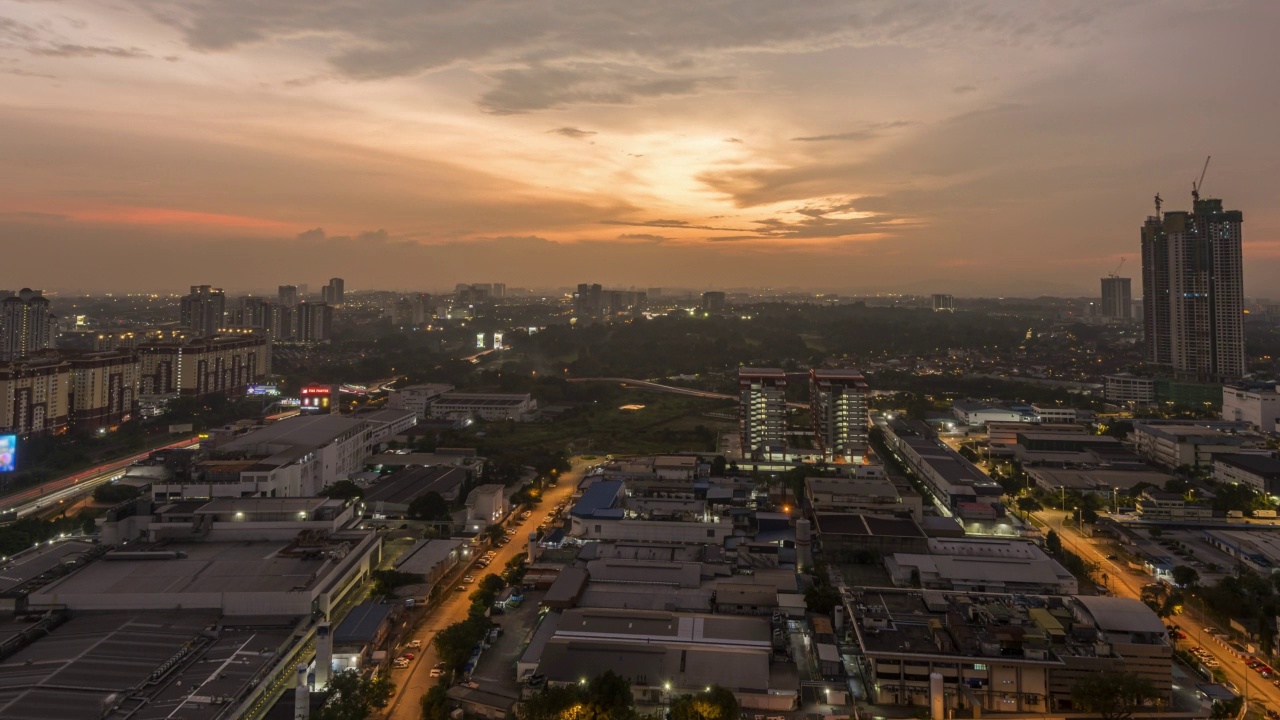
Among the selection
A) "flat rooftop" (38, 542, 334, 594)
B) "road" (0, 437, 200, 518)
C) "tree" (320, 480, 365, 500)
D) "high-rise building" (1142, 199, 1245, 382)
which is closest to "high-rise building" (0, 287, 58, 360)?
"road" (0, 437, 200, 518)

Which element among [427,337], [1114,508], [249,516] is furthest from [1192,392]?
[427,337]

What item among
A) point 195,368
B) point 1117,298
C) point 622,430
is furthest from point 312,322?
point 1117,298

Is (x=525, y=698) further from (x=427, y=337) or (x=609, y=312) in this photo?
(x=609, y=312)

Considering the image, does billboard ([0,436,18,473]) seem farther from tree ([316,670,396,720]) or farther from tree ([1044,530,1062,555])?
tree ([1044,530,1062,555])

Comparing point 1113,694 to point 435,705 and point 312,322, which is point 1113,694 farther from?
point 312,322

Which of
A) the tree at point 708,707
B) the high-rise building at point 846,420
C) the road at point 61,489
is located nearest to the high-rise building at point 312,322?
the road at point 61,489

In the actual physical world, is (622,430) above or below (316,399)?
below
